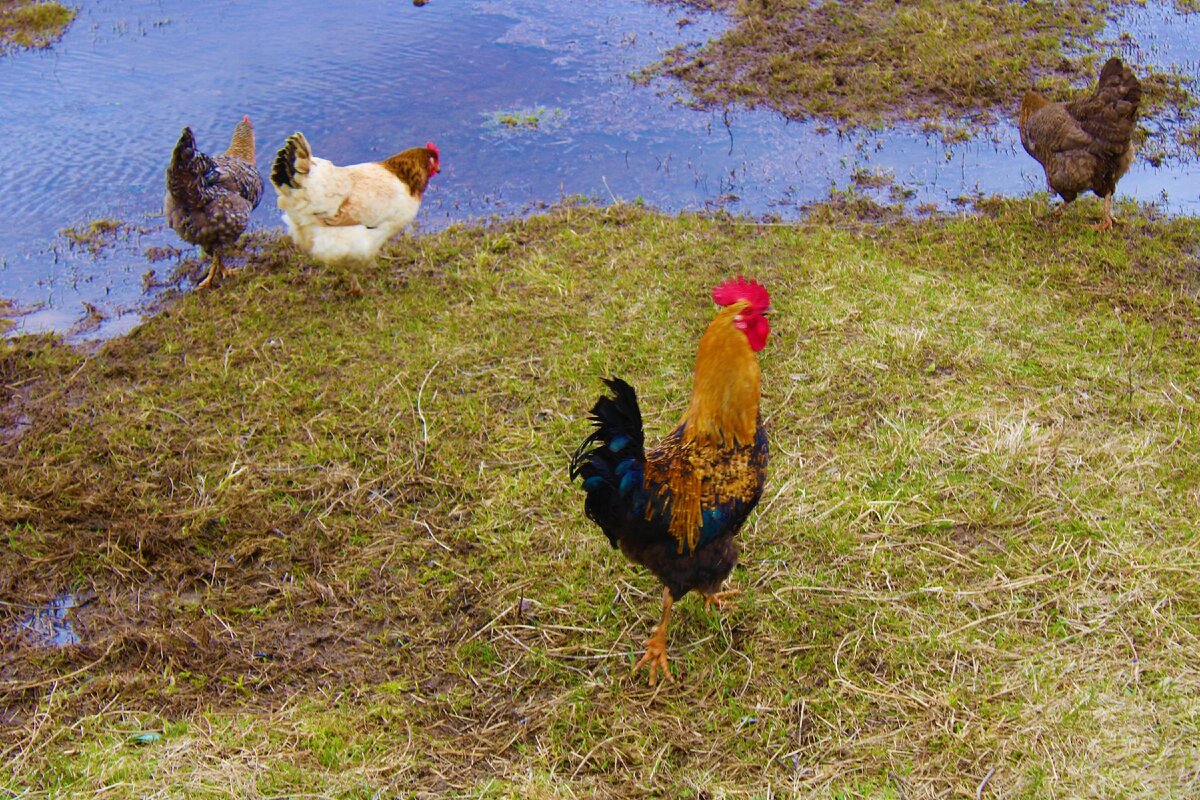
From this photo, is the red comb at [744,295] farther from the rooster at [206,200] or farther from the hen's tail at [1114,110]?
the hen's tail at [1114,110]

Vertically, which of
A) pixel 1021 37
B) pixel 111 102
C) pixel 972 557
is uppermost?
pixel 1021 37

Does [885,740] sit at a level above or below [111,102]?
below

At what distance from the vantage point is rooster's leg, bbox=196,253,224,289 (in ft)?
19.2

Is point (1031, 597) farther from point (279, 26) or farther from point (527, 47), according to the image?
point (279, 26)

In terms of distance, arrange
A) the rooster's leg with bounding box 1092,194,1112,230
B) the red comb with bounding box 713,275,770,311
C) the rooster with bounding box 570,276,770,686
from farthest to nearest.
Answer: the rooster's leg with bounding box 1092,194,1112,230, the red comb with bounding box 713,275,770,311, the rooster with bounding box 570,276,770,686

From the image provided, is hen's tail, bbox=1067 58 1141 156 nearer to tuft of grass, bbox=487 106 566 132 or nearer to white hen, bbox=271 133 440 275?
tuft of grass, bbox=487 106 566 132

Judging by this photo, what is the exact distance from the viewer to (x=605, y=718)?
3.22m

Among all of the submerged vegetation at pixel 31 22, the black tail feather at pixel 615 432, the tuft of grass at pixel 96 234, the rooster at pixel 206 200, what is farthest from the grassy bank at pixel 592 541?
the submerged vegetation at pixel 31 22

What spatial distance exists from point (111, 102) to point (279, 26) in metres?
2.19

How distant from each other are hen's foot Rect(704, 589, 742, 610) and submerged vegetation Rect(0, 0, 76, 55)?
9281 millimetres

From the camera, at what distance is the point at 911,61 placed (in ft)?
27.2

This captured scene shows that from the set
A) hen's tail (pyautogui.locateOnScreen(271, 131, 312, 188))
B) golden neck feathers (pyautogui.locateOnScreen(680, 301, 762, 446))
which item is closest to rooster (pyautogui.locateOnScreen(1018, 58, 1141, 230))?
golden neck feathers (pyautogui.locateOnScreen(680, 301, 762, 446))

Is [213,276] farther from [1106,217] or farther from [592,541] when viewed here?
[1106,217]

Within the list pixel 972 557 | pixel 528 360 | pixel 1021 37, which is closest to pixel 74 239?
pixel 528 360
